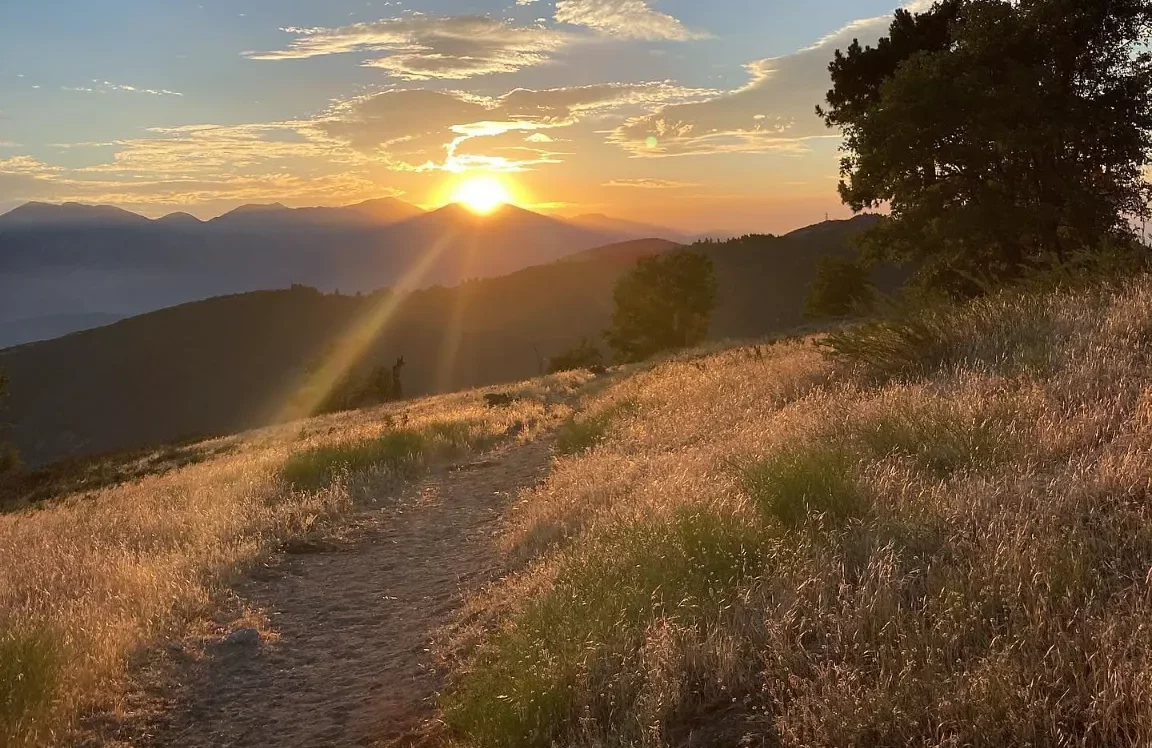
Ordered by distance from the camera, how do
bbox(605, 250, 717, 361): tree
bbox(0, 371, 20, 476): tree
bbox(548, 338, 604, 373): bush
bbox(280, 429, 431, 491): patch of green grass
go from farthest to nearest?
bbox(548, 338, 604, 373): bush
bbox(605, 250, 717, 361): tree
bbox(0, 371, 20, 476): tree
bbox(280, 429, 431, 491): patch of green grass

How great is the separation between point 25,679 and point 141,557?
11.0 feet

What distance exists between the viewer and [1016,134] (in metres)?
16.5

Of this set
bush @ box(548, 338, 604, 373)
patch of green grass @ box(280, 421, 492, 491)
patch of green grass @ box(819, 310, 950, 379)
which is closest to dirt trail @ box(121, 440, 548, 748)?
patch of green grass @ box(280, 421, 492, 491)

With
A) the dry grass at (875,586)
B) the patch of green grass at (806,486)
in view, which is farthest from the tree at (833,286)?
the patch of green grass at (806,486)

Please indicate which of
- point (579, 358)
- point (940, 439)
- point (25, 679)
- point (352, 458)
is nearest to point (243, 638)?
point (25, 679)

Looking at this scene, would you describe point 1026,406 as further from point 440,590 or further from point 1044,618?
point 440,590

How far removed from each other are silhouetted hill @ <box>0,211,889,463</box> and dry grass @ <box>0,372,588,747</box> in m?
104

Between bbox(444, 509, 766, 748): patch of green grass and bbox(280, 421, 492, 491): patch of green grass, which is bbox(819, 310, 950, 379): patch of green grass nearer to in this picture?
bbox(444, 509, 766, 748): patch of green grass

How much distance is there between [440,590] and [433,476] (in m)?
6.14

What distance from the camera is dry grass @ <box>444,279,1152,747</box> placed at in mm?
2727

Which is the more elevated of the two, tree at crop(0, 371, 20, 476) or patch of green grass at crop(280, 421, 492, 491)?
patch of green grass at crop(280, 421, 492, 491)

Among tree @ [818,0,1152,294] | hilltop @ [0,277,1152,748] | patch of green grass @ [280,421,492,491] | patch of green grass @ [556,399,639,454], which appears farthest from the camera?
tree @ [818,0,1152,294]

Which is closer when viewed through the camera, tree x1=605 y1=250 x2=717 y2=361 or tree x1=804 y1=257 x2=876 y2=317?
tree x1=804 y1=257 x2=876 y2=317

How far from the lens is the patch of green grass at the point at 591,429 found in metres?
12.3
